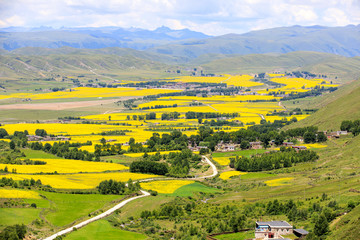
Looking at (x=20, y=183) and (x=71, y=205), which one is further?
(x=20, y=183)

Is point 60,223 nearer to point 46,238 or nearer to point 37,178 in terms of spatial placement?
point 46,238

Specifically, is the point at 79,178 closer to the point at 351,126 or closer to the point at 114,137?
the point at 114,137

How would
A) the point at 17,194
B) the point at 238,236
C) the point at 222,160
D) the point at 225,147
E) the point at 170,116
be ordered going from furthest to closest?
1. the point at 170,116
2. the point at 225,147
3. the point at 222,160
4. the point at 17,194
5. the point at 238,236

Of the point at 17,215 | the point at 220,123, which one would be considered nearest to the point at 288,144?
the point at 220,123

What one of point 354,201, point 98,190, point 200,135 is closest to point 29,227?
point 98,190

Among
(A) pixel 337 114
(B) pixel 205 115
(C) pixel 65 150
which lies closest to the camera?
(C) pixel 65 150

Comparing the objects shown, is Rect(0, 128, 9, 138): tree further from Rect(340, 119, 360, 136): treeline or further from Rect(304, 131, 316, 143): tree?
Rect(340, 119, 360, 136): treeline

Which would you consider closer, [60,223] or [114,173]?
[60,223]
